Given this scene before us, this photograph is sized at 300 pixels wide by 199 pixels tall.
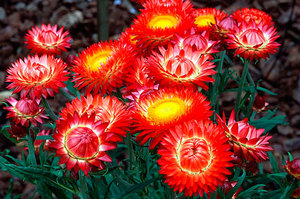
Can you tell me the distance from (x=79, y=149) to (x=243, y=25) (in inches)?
22.7

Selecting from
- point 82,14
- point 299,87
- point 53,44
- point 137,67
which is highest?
point 82,14

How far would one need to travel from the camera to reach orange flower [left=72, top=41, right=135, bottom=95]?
843mm

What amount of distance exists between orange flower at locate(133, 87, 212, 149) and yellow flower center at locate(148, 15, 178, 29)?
0.83 ft

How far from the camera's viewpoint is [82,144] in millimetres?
661

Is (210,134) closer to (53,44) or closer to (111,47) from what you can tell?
(111,47)

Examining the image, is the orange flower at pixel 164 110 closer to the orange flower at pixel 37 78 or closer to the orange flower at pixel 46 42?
the orange flower at pixel 37 78

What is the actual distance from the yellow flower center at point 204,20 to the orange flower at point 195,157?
1.65 feet

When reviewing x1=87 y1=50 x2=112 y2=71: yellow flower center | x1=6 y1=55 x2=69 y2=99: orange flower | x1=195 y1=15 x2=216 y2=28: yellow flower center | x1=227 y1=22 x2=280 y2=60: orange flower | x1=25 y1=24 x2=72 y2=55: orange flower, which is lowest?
x1=6 y1=55 x2=69 y2=99: orange flower

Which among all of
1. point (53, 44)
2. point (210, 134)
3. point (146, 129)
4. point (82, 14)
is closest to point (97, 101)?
point (146, 129)

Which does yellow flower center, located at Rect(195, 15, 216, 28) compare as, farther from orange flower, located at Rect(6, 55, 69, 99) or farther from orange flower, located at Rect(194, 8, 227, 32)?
orange flower, located at Rect(6, 55, 69, 99)

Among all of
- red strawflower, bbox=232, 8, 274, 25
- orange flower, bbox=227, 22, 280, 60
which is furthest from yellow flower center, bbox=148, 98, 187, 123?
red strawflower, bbox=232, 8, 274, 25

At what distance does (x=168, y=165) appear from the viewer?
0.65m

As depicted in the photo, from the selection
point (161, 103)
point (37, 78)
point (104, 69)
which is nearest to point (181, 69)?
point (161, 103)

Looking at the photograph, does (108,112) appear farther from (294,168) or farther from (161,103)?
(294,168)
